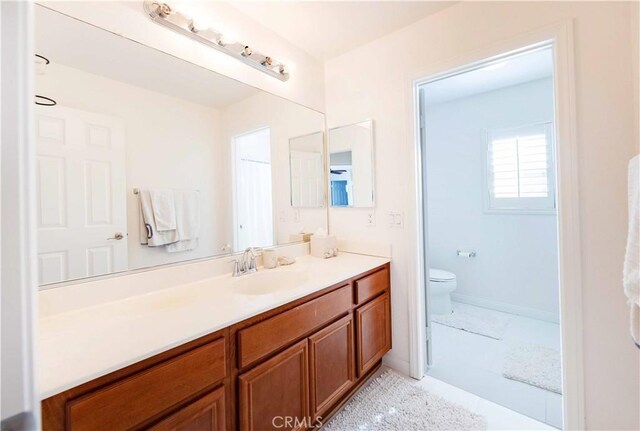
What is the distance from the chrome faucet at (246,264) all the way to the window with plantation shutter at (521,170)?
2692 mm

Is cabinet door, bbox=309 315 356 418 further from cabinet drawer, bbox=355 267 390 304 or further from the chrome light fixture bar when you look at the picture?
the chrome light fixture bar

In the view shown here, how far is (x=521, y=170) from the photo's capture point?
9.38 feet

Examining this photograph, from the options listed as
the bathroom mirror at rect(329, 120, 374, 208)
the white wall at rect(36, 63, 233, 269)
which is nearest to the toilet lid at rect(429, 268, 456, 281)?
the bathroom mirror at rect(329, 120, 374, 208)

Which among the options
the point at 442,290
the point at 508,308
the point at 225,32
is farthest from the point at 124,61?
the point at 508,308

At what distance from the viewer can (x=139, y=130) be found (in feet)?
4.32

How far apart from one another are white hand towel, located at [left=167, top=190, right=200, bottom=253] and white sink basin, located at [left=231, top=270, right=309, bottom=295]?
34 cm

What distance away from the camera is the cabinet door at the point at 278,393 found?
1072 millimetres

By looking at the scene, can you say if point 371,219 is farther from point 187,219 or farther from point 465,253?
point 465,253

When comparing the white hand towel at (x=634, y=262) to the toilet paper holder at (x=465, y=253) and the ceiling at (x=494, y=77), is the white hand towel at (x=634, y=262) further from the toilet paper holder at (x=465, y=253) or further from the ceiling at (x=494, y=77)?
the toilet paper holder at (x=465, y=253)

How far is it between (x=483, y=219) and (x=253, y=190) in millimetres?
2617

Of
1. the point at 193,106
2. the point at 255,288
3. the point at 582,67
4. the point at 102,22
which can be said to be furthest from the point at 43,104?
the point at 582,67

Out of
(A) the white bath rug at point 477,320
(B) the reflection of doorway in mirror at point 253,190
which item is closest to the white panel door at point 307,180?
(B) the reflection of doorway in mirror at point 253,190

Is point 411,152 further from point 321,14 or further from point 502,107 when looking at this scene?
point 502,107

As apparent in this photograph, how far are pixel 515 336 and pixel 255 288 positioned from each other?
94.6 inches
